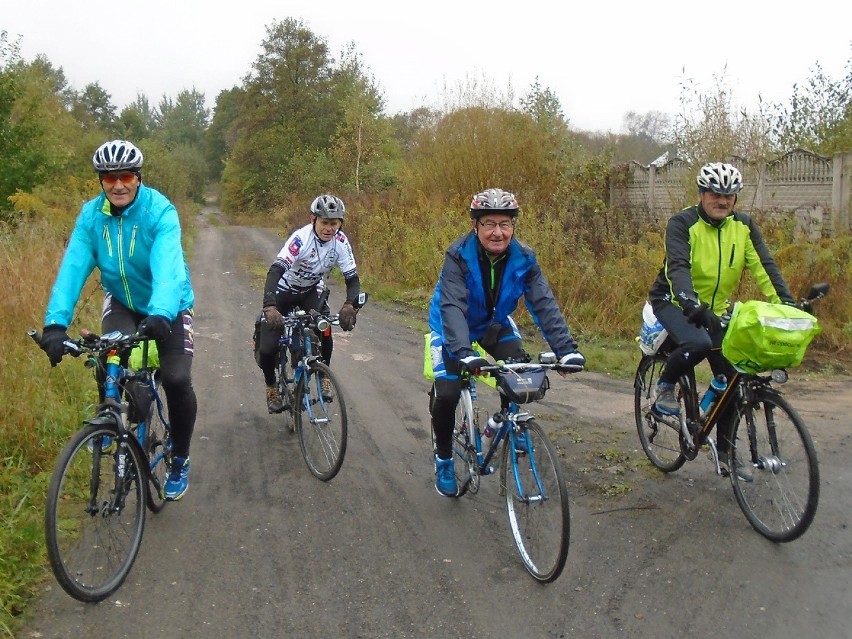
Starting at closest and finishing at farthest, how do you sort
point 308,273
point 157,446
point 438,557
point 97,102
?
point 438,557 → point 157,446 → point 308,273 → point 97,102

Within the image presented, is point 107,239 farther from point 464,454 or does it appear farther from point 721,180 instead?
point 721,180

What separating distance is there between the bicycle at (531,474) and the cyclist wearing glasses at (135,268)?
6.03 feet

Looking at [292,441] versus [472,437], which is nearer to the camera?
[472,437]

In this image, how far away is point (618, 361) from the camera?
9.54 metres

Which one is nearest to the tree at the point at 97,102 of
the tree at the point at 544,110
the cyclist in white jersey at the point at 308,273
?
the tree at the point at 544,110

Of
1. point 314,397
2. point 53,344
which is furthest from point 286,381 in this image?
point 53,344

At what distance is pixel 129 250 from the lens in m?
4.68

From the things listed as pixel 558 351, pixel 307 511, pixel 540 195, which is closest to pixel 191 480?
pixel 307 511

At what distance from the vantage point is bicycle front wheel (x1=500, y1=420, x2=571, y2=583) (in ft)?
12.9

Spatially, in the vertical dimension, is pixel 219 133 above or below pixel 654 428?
above

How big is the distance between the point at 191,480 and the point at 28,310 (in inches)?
113

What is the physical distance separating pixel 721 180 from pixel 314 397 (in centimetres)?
343

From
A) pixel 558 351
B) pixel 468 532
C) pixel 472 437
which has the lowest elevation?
pixel 468 532

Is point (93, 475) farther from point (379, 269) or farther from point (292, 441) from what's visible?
point (379, 269)
